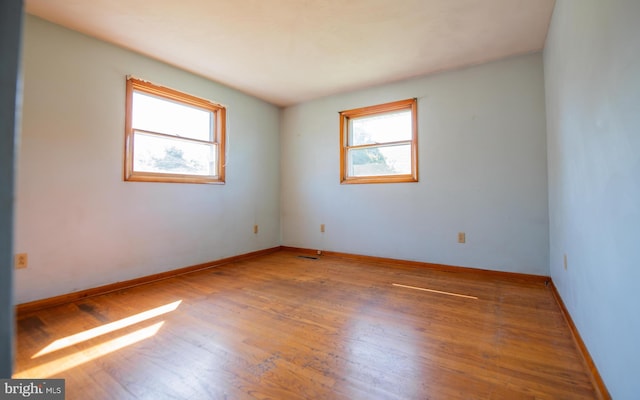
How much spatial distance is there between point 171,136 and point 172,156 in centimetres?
22

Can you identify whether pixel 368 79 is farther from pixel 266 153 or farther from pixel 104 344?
pixel 104 344

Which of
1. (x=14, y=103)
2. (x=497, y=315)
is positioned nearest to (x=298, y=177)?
(x=497, y=315)

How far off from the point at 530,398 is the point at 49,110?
3.59 metres

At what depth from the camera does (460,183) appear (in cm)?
315

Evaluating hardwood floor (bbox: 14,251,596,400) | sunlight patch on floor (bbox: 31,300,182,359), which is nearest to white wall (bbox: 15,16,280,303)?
hardwood floor (bbox: 14,251,596,400)

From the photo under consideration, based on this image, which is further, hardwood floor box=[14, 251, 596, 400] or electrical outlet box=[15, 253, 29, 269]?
electrical outlet box=[15, 253, 29, 269]

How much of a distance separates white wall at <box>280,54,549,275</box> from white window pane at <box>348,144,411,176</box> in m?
0.19

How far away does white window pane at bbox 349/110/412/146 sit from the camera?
3.55 meters

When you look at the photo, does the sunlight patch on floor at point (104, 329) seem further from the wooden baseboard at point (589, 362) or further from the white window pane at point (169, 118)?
the wooden baseboard at point (589, 362)

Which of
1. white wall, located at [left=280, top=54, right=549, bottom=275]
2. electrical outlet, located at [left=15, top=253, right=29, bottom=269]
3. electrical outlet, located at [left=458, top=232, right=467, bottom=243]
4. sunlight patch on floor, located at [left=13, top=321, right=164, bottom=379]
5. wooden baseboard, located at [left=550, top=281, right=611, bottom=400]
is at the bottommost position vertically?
sunlight patch on floor, located at [left=13, top=321, right=164, bottom=379]

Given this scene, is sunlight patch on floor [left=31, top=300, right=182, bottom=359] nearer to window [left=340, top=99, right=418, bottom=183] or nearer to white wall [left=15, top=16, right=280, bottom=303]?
white wall [left=15, top=16, right=280, bottom=303]

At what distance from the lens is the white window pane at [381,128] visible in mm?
3555

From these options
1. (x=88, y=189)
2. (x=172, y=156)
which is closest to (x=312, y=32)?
(x=172, y=156)

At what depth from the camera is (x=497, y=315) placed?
1993 millimetres
